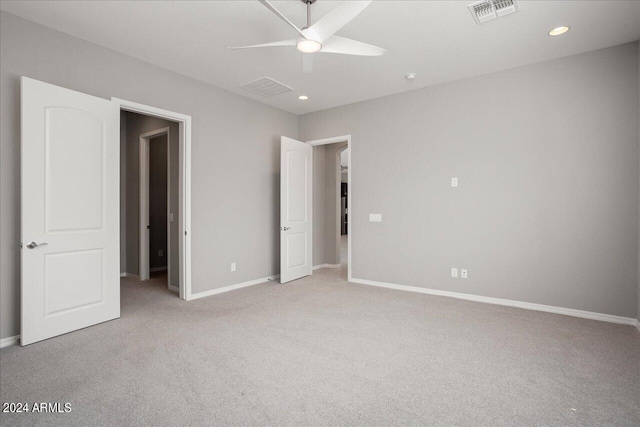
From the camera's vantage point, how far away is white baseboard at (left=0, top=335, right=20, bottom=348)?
2.64 metres

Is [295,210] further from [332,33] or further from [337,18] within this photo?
[337,18]

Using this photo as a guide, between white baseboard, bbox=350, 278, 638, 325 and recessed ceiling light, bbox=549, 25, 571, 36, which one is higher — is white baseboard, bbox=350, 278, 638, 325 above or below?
below

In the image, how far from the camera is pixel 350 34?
302 cm

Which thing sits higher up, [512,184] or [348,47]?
[348,47]

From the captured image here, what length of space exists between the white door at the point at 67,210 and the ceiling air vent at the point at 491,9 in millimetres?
3451

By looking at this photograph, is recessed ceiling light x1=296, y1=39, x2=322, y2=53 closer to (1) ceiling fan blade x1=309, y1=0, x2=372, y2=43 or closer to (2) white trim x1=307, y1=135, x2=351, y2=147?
(1) ceiling fan blade x1=309, y1=0, x2=372, y2=43

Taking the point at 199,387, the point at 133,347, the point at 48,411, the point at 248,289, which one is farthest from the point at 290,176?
the point at 48,411

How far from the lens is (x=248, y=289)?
4594mm

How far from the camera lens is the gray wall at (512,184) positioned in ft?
10.7

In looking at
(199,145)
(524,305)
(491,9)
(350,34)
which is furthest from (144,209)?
(524,305)

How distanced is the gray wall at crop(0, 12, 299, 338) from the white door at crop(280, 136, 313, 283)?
1.09ft

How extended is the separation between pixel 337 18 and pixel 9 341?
362 cm

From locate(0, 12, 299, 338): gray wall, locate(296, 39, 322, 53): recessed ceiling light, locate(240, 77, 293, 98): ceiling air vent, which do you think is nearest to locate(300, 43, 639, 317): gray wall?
locate(240, 77, 293, 98): ceiling air vent

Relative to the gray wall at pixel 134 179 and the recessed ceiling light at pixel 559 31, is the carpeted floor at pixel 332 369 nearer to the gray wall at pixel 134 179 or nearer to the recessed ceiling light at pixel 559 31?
the gray wall at pixel 134 179
